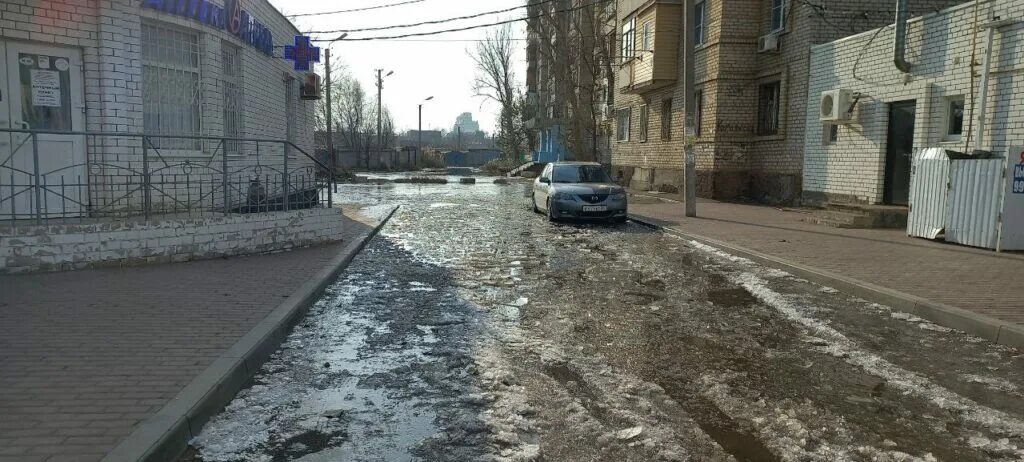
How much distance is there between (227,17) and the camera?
1198 cm

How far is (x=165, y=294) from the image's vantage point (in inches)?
278

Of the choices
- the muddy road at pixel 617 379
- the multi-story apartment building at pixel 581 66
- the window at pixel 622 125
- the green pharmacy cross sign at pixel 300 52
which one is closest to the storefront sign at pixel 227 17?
the green pharmacy cross sign at pixel 300 52

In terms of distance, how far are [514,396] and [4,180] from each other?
789 centimetres

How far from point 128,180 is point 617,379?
26.3ft

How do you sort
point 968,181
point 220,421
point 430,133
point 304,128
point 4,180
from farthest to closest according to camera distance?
point 430,133 → point 304,128 → point 968,181 → point 4,180 → point 220,421

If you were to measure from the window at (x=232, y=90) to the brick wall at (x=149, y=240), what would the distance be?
9.07ft

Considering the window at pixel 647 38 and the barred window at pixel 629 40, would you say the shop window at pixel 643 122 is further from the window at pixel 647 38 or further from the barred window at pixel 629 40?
the window at pixel 647 38

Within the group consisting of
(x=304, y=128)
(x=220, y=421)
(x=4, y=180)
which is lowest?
(x=220, y=421)

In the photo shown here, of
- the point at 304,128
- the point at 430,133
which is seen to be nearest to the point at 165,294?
the point at 304,128

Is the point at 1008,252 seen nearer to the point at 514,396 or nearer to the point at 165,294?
the point at 514,396

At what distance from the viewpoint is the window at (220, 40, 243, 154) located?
12352 millimetres

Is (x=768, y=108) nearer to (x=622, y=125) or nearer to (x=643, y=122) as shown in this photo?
(x=643, y=122)

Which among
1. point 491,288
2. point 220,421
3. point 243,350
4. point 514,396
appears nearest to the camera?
point 220,421

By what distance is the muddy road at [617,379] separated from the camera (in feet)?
12.5
